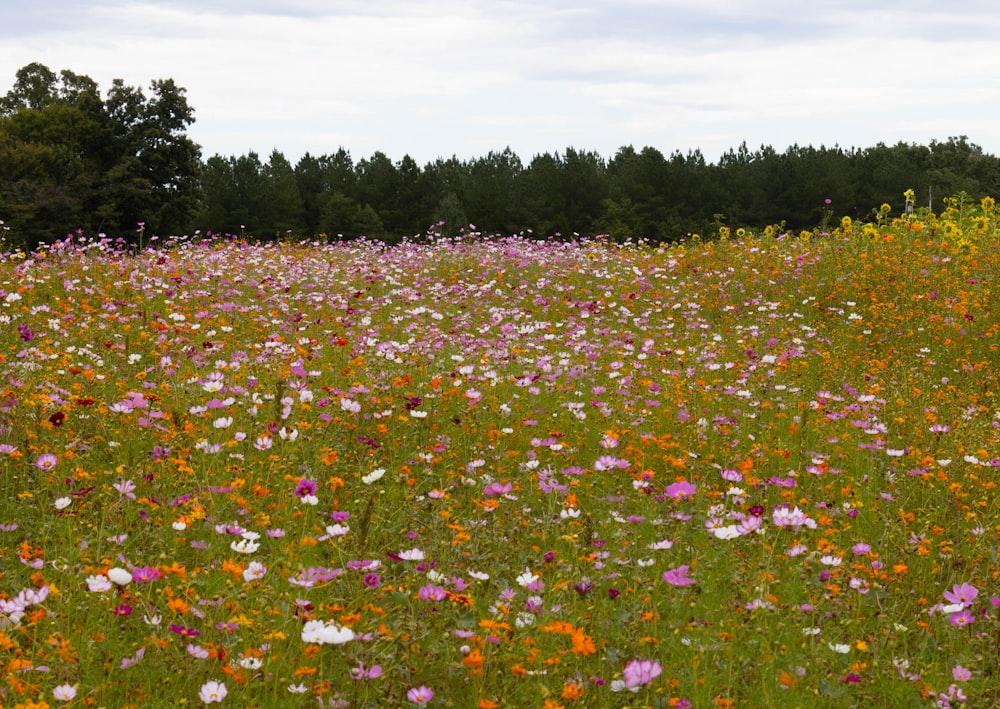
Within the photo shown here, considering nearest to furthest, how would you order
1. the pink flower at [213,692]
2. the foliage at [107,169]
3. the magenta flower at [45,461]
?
the pink flower at [213,692], the magenta flower at [45,461], the foliage at [107,169]

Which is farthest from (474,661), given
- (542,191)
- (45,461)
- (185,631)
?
(542,191)

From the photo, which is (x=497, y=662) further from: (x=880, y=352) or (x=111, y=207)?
(x=111, y=207)

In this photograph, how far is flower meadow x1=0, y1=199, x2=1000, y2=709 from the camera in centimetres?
268

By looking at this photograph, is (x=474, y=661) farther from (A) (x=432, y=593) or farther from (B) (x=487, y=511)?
(B) (x=487, y=511)

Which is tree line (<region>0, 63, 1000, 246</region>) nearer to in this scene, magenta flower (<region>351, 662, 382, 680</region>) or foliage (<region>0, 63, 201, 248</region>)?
foliage (<region>0, 63, 201, 248</region>)

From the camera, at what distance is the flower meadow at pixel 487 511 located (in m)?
2.68

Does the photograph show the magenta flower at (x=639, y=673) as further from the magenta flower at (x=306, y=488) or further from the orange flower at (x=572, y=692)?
the magenta flower at (x=306, y=488)

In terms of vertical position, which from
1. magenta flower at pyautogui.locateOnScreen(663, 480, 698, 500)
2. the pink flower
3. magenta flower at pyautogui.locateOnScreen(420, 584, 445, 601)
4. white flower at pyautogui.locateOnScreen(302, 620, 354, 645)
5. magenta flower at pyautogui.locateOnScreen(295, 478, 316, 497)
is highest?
magenta flower at pyautogui.locateOnScreen(295, 478, 316, 497)

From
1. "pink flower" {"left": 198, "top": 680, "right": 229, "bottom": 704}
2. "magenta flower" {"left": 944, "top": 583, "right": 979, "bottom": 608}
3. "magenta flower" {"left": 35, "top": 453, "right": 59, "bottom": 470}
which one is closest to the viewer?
"pink flower" {"left": 198, "top": 680, "right": 229, "bottom": 704}

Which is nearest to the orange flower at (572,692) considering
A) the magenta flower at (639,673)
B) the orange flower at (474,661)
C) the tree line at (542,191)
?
the magenta flower at (639,673)

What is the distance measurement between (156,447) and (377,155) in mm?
62337

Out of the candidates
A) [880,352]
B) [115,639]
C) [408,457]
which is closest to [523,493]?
[408,457]

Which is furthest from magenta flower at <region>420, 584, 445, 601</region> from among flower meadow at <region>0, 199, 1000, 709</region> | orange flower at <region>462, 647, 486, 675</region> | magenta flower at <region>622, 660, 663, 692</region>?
magenta flower at <region>622, 660, 663, 692</region>

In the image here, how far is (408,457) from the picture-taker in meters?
4.77
